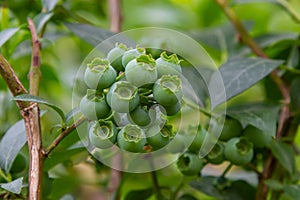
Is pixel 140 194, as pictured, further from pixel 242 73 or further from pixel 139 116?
pixel 139 116

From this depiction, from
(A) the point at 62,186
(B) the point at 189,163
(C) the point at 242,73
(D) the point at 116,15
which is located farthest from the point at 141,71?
(D) the point at 116,15

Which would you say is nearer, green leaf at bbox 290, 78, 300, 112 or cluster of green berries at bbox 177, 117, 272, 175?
cluster of green berries at bbox 177, 117, 272, 175

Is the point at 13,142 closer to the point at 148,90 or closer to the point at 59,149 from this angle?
the point at 59,149

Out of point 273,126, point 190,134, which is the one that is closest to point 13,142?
point 190,134

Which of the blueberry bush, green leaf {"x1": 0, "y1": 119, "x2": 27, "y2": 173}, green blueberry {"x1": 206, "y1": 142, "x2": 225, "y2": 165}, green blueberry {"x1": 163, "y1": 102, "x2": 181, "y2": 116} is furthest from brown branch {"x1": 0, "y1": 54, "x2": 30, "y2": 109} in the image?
green blueberry {"x1": 206, "y1": 142, "x2": 225, "y2": 165}

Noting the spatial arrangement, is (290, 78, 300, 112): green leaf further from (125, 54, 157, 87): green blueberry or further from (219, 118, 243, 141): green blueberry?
(125, 54, 157, 87): green blueberry

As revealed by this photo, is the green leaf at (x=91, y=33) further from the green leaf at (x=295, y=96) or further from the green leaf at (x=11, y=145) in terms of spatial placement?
the green leaf at (x=295, y=96)
